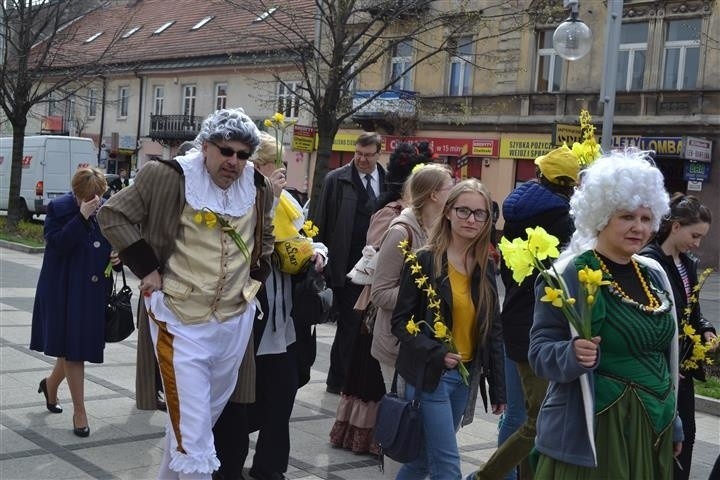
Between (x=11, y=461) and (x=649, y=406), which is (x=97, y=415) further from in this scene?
(x=649, y=406)

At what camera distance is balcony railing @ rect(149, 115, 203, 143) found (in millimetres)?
39584

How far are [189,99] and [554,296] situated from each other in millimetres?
38647

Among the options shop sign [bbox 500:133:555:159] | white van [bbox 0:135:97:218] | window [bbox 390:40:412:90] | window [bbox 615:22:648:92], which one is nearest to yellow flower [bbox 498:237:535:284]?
window [bbox 615:22:648:92]

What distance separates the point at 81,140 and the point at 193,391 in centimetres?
2549

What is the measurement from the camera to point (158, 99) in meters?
42.3

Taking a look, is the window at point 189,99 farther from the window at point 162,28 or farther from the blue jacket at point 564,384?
the blue jacket at point 564,384

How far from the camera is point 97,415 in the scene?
253 inches

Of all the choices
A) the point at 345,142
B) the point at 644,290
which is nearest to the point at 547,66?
the point at 345,142

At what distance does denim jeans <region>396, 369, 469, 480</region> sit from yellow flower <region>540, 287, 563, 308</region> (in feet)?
4.31

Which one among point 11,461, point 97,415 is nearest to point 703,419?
point 97,415

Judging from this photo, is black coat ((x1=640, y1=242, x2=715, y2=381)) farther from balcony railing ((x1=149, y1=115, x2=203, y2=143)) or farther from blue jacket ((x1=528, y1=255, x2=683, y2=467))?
balcony railing ((x1=149, y1=115, x2=203, y2=143))

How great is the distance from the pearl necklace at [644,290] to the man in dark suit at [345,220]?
4.02m

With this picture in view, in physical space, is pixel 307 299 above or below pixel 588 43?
below

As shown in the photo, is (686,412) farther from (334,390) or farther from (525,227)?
(334,390)
